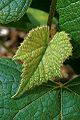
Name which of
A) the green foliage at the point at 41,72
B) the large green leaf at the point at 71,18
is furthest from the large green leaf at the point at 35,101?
the large green leaf at the point at 71,18

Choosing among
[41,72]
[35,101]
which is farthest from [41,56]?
[35,101]

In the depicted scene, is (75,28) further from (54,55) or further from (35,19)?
(35,19)

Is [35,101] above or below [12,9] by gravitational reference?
below

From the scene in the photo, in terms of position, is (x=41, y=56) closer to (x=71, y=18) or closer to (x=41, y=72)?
(x=41, y=72)

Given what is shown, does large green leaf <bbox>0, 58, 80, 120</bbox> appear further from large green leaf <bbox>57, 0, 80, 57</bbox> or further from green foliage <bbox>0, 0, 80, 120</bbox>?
large green leaf <bbox>57, 0, 80, 57</bbox>

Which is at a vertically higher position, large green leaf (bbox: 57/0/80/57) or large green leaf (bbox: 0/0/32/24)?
large green leaf (bbox: 0/0/32/24)

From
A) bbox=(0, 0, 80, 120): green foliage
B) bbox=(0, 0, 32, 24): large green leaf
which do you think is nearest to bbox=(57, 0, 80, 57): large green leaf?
bbox=(0, 0, 80, 120): green foliage
